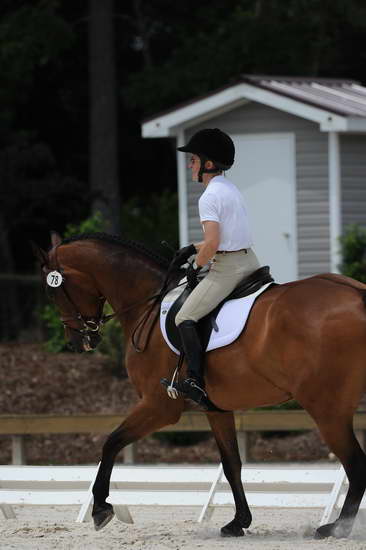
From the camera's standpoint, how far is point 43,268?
836 centimetres

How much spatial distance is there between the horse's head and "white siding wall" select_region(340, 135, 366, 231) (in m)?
8.54

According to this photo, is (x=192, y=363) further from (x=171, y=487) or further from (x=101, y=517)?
(x=171, y=487)

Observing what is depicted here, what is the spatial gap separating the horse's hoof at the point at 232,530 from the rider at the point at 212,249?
3.24ft

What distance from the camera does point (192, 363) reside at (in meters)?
7.57

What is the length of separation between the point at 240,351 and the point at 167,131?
10.4 meters

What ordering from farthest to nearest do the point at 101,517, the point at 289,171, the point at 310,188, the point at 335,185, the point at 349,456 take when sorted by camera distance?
1. the point at 289,171
2. the point at 310,188
3. the point at 335,185
4. the point at 101,517
5. the point at 349,456

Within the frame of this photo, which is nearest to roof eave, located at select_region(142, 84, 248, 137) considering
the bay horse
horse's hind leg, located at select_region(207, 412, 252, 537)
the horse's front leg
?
the bay horse

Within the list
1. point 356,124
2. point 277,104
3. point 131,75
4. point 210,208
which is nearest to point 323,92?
point 277,104

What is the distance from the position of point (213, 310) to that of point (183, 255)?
464 millimetres

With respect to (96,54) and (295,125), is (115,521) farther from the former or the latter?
(96,54)

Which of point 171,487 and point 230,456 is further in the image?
point 171,487

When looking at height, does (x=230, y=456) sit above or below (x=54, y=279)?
below

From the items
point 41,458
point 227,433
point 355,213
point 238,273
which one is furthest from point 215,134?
point 355,213

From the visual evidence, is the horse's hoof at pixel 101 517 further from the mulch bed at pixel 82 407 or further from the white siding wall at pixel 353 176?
the white siding wall at pixel 353 176
